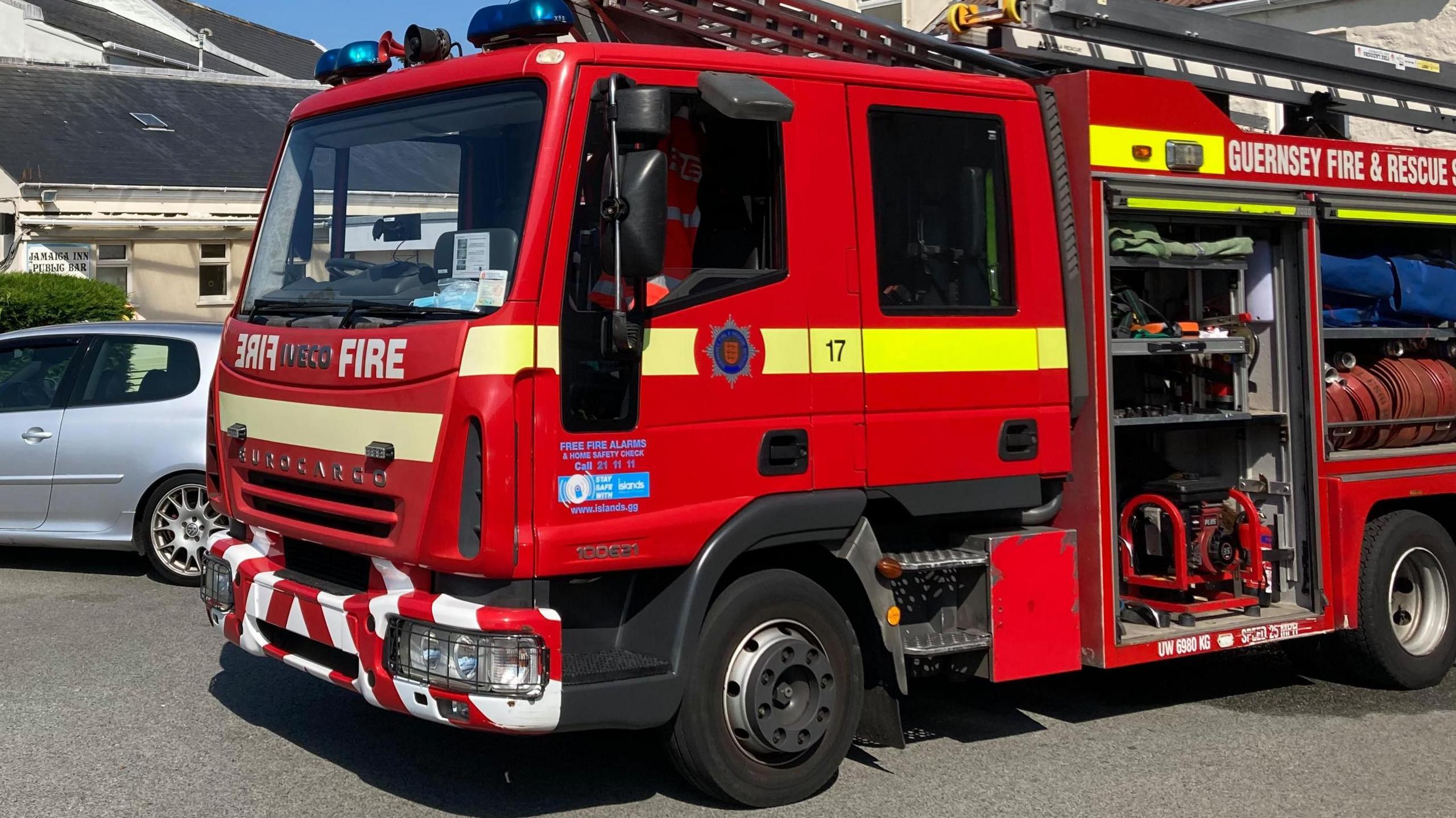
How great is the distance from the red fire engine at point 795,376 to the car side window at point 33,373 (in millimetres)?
4115

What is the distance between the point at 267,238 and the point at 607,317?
190 cm

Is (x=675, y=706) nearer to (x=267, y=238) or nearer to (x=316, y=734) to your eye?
(x=316, y=734)

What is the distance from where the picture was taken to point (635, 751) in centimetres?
602

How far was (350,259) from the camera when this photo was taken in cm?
552

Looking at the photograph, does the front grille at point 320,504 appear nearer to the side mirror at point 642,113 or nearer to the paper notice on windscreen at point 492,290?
the paper notice on windscreen at point 492,290

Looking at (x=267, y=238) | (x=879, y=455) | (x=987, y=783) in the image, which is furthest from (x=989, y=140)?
(x=267, y=238)

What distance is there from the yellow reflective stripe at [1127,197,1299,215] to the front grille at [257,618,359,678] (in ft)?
12.0

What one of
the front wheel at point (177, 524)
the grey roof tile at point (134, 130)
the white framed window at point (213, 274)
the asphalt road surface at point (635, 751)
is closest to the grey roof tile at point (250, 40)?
the grey roof tile at point (134, 130)

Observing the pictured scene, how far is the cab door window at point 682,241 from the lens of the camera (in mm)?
4754

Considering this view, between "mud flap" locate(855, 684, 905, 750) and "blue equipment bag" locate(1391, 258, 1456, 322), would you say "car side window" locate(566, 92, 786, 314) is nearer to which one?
"mud flap" locate(855, 684, 905, 750)

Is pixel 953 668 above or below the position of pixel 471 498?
below

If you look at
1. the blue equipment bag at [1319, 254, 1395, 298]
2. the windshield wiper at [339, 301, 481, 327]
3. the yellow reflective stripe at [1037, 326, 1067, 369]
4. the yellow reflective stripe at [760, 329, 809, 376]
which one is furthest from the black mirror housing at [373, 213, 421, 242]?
the blue equipment bag at [1319, 254, 1395, 298]

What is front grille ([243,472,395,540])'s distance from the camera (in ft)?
16.1

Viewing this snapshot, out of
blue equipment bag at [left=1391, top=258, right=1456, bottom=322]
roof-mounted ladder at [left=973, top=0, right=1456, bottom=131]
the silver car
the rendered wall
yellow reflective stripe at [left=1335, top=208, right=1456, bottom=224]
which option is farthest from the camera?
the rendered wall
